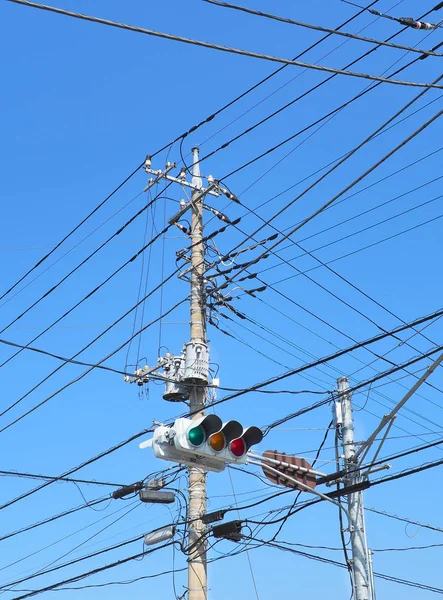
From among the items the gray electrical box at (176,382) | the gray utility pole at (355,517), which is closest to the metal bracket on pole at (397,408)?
the gray utility pole at (355,517)

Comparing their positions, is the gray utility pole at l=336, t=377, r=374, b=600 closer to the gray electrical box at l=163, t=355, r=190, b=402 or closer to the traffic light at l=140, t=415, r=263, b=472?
the gray electrical box at l=163, t=355, r=190, b=402

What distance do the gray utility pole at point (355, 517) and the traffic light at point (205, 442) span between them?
3841mm

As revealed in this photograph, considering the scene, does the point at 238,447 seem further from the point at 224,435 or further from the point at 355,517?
the point at 355,517

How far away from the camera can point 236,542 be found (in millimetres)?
16469

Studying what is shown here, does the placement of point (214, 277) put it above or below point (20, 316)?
above

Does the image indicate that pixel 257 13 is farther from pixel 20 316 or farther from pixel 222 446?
pixel 20 316

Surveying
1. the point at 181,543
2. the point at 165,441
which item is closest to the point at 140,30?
the point at 165,441

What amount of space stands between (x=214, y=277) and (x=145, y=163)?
2.87 metres

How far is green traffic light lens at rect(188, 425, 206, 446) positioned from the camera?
10.3 m

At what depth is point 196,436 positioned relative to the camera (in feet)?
33.8

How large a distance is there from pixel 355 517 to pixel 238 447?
405 cm

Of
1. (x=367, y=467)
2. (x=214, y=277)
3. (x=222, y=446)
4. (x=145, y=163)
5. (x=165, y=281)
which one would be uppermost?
(x=145, y=163)

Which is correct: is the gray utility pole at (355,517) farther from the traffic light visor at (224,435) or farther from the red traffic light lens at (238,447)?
the traffic light visor at (224,435)

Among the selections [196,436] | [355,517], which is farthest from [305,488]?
[196,436]
